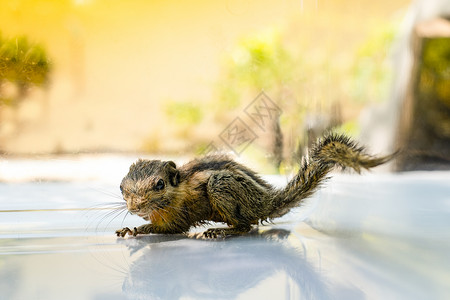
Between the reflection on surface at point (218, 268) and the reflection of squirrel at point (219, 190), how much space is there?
61mm

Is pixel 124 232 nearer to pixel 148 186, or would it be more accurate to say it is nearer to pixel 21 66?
pixel 148 186

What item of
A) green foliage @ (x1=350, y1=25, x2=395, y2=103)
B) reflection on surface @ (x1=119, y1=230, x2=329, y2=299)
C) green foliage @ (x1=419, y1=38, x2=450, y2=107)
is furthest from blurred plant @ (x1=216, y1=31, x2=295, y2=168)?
green foliage @ (x1=419, y1=38, x2=450, y2=107)

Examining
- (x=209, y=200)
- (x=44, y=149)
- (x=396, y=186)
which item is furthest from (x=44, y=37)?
(x=396, y=186)

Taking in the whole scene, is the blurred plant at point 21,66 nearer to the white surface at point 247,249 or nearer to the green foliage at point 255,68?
the white surface at point 247,249

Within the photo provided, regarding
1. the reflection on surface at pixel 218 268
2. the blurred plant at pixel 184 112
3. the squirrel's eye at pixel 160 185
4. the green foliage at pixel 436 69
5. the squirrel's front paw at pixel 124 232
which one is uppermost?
the green foliage at pixel 436 69

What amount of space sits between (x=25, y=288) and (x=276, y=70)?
1062mm

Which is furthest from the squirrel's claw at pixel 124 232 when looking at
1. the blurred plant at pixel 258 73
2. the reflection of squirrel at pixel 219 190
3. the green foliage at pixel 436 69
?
the green foliage at pixel 436 69

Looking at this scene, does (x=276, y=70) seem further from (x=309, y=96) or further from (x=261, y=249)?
(x=261, y=249)

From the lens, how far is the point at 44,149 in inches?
50.9

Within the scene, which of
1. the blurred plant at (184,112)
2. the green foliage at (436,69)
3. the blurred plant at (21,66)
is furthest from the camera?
the green foliage at (436,69)

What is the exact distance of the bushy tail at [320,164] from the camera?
3.38 feet

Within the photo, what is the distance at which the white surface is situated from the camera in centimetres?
67

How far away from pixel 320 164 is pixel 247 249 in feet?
1.02

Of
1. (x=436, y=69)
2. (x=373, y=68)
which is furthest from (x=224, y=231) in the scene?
(x=436, y=69)
